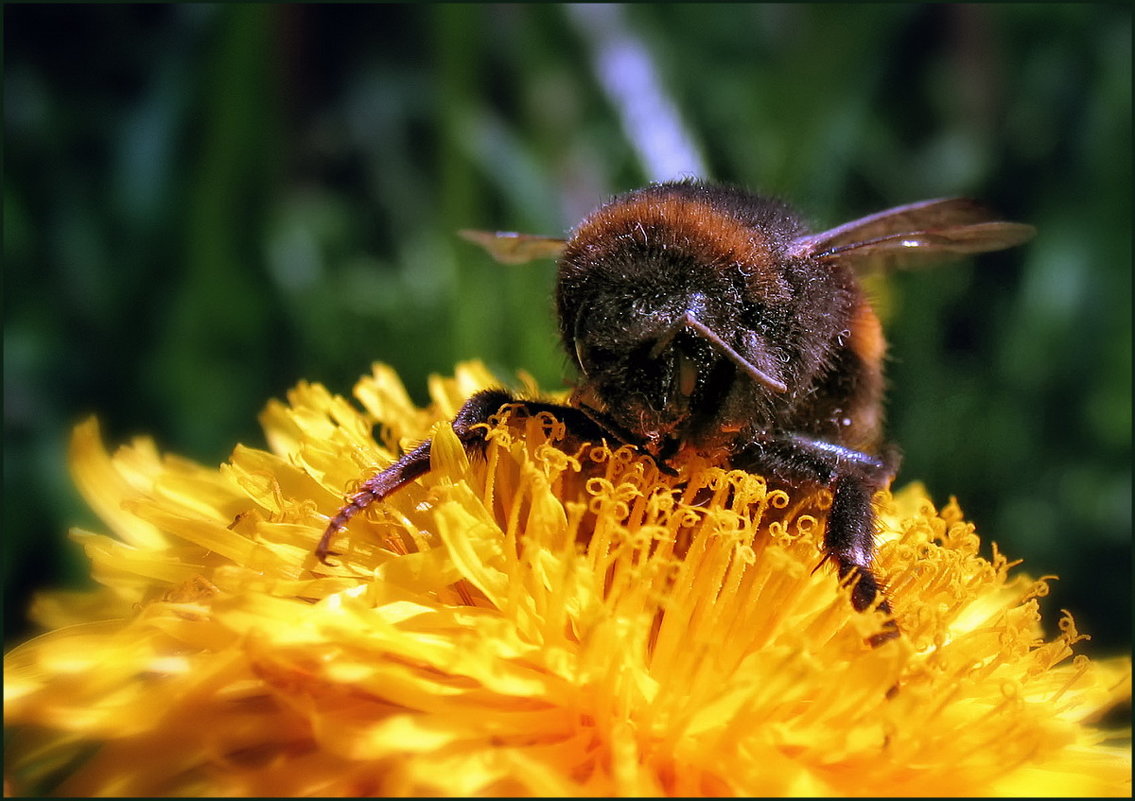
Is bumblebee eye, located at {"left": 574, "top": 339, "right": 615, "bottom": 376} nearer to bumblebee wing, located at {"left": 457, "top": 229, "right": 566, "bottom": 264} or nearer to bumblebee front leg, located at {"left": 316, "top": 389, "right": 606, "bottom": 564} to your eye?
bumblebee front leg, located at {"left": 316, "top": 389, "right": 606, "bottom": 564}

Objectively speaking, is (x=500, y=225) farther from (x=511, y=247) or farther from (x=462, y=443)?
(x=462, y=443)

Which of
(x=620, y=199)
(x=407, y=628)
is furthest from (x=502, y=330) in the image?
(x=407, y=628)

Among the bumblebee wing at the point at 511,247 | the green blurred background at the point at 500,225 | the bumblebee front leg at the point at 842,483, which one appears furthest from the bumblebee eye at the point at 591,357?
the green blurred background at the point at 500,225

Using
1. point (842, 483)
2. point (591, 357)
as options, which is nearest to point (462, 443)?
point (591, 357)

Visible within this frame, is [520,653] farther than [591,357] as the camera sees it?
No

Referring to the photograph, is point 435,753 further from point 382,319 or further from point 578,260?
point 382,319
